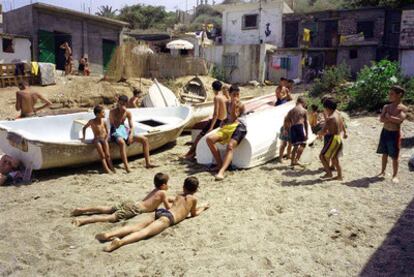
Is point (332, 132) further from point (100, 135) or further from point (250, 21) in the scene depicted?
point (250, 21)

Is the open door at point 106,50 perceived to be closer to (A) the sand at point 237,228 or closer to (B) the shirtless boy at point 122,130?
(B) the shirtless boy at point 122,130

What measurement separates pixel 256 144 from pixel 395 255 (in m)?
3.56

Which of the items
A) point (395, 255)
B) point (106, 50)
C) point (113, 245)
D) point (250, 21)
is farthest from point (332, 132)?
point (250, 21)

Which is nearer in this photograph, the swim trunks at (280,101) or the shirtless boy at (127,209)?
the shirtless boy at (127,209)

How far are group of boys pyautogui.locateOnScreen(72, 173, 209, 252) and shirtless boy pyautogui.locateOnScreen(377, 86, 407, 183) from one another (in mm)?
3022

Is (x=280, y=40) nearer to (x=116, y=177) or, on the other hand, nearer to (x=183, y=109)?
(x=183, y=109)

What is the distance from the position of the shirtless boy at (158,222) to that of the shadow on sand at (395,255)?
2.09 metres

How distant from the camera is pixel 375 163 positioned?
25.5 feet

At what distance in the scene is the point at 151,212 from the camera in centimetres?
532

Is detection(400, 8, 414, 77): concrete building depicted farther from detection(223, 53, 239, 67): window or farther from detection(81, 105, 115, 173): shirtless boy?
detection(81, 105, 115, 173): shirtless boy

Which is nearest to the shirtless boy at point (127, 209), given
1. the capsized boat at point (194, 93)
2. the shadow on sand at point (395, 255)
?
the shadow on sand at point (395, 255)

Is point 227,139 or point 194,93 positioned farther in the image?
point 194,93

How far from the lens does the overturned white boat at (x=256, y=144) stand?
738 centimetres

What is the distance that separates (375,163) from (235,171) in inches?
105
